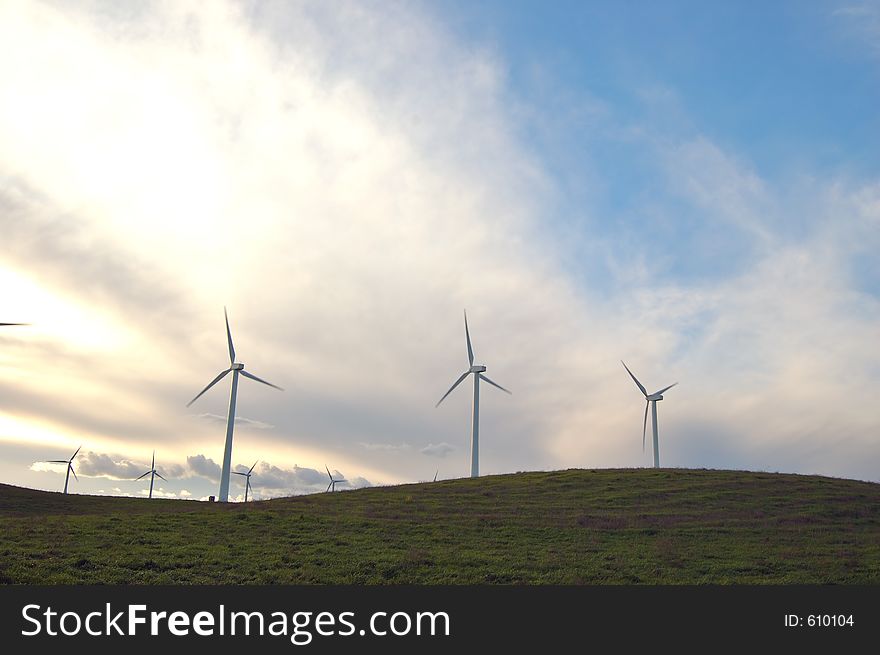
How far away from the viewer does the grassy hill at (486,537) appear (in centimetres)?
3123

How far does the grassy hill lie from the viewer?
3123 cm

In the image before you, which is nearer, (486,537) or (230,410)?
(486,537)

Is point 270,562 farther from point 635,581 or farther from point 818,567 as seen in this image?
point 818,567

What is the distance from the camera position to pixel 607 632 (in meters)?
→ 22.8

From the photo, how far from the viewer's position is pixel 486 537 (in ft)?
136

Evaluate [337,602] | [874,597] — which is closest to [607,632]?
[337,602]

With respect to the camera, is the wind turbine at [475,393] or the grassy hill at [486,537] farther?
the wind turbine at [475,393]

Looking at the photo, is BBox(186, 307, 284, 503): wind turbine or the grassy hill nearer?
the grassy hill

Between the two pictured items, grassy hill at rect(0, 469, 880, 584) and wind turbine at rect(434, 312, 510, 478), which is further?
wind turbine at rect(434, 312, 510, 478)

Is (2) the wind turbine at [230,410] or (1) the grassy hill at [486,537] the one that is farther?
(2) the wind turbine at [230,410]

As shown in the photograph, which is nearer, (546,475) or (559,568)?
(559,568)

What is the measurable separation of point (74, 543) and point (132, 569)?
6.20 meters

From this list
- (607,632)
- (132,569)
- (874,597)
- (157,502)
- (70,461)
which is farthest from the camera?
(70,461)

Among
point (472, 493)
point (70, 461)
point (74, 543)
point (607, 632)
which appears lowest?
point (607, 632)
